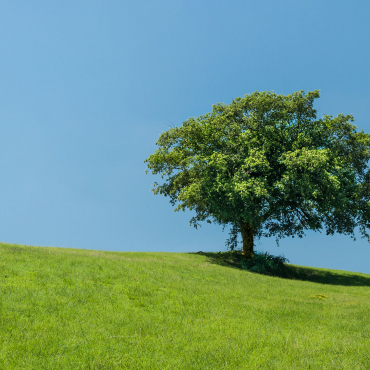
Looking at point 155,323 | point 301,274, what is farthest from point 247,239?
point 155,323

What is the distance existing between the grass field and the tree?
1240 cm

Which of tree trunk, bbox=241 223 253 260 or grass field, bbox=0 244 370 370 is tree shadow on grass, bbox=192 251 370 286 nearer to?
tree trunk, bbox=241 223 253 260

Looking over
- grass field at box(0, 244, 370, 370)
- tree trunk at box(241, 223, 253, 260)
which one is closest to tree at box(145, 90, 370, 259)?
tree trunk at box(241, 223, 253, 260)

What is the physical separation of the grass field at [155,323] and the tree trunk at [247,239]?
16773 millimetres

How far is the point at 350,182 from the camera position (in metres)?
30.5

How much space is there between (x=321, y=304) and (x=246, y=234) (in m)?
18.9

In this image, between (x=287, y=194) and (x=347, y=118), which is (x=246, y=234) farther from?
(x=347, y=118)

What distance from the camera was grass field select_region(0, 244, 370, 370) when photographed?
8.07 meters

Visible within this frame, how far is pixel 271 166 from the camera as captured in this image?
31.6 metres

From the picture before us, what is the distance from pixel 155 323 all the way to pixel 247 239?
2608cm

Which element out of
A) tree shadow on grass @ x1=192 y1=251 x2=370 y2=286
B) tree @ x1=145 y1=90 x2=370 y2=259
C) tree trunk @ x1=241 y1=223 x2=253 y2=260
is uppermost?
tree @ x1=145 y1=90 x2=370 y2=259

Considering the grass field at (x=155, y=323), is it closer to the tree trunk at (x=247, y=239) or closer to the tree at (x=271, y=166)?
the tree at (x=271, y=166)

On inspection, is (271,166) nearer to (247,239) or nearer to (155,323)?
(247,239)

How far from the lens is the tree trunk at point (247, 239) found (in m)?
34.9
